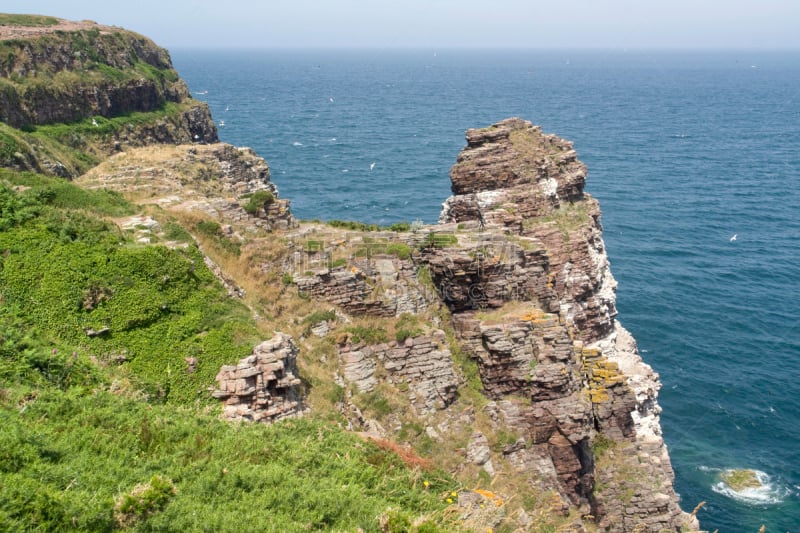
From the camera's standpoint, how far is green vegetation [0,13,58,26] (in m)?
65.2

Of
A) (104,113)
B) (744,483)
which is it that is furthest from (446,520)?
(104,113)

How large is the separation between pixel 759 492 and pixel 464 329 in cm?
3057

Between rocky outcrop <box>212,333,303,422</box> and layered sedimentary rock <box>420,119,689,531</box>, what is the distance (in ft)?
42.5

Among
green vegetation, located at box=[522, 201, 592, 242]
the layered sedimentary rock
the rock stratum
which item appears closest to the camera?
the rock stratum

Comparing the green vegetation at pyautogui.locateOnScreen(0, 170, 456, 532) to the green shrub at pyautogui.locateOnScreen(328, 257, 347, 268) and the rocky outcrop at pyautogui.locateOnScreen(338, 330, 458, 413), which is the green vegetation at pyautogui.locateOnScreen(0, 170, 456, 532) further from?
the green shrub at pyautogui.locateOnScreen(328, 257, 347, 268)

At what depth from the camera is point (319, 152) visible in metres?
131

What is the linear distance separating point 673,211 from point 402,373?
8467 centimetres

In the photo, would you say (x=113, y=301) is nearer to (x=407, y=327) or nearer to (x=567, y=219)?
(x=407, y=327)

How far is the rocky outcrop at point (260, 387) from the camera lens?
69.3ft

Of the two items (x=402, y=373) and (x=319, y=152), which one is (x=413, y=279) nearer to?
(x=402, y=373)

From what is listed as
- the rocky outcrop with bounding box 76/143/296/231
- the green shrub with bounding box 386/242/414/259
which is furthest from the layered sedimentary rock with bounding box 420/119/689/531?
the rocky outcrop with bounding box 76/143/296/231

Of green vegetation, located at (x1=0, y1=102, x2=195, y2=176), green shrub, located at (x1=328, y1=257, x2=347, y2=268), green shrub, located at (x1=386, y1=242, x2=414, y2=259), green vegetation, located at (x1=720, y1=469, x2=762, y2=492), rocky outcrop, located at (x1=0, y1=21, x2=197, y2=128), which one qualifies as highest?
rocky outcrop, located at (x1=0, y1=21, x2=197, y2=128)

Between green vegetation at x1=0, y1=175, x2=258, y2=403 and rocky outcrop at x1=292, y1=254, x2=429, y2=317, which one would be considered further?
rocky outcrop at x1=292, y1=254, x2=429, y2=317

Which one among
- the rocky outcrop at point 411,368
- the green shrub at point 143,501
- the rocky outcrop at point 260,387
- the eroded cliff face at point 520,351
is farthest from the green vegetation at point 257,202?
the green shrub at point 143,501
